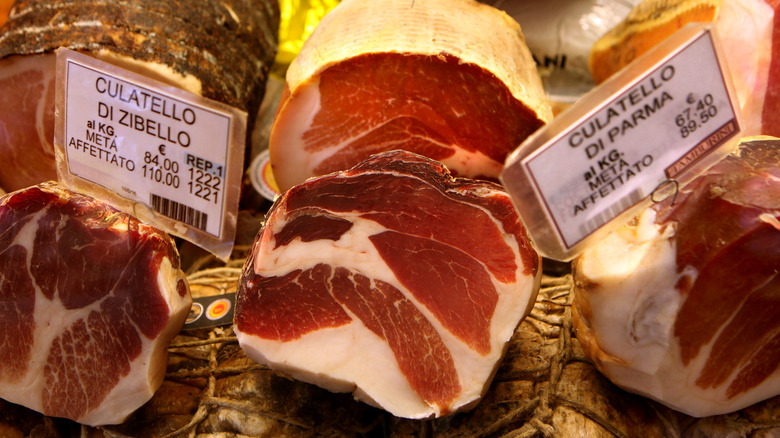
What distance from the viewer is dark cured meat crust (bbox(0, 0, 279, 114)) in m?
1.91

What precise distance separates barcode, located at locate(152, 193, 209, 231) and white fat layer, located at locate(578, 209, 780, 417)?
0.89m

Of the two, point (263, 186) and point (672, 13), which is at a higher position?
point (672, 13)

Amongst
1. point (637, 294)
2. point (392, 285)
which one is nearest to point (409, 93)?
point (392, 285)

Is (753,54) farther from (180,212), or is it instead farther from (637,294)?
(180,212)

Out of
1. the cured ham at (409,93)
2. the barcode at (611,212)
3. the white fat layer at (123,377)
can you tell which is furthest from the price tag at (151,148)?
the barcode at (611,212)

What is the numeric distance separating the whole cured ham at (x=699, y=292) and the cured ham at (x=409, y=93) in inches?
23.2

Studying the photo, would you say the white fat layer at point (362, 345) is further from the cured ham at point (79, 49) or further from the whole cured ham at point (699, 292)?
the cured ham at point (79, 49)

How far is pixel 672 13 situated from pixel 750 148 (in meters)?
0.92

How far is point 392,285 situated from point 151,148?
662 millimetres

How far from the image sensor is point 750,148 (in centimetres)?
133

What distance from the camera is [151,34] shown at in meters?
1.98

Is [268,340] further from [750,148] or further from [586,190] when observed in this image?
[750,148]

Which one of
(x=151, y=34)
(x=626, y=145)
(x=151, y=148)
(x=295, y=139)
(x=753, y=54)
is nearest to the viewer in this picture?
(x=626, y=145)

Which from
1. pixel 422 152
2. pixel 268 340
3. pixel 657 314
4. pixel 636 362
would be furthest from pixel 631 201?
pixel 268 340
